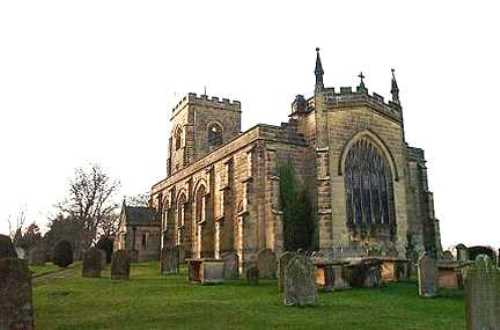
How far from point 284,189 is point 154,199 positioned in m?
22.1

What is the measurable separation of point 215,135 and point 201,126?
72.9 inches

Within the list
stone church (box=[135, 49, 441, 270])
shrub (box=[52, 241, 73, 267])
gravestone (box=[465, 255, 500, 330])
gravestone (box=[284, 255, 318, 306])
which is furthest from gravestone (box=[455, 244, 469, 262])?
shrub (box=[52, 241, 73, 267])

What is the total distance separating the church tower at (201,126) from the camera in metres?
43.8

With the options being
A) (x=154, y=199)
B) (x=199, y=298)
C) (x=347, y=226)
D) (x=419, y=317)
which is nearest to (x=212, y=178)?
(x=347, y=226)

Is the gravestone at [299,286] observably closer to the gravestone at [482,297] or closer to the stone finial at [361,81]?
the gravestone at [482,297]

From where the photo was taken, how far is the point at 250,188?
24.1 metres

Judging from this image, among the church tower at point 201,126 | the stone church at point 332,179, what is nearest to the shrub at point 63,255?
the stone church at point 332,179

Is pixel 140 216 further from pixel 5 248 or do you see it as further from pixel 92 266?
pixel 5 248

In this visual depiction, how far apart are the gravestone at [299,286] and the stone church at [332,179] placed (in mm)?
11278

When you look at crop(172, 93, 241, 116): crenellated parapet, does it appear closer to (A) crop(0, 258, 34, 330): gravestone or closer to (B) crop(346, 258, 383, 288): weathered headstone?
(B) crop(346, 258, 383, 288): weathered headstone

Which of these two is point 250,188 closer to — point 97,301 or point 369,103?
point 369,103

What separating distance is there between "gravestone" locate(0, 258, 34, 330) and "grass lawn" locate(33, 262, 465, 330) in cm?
109

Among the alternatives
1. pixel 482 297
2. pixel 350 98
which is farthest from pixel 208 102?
pixel 482 297

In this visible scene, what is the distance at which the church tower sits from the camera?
144ft
